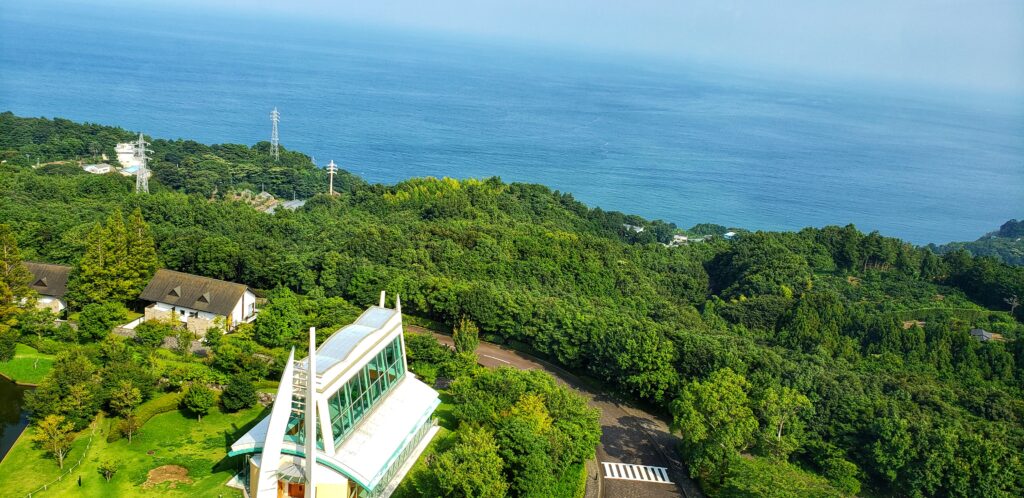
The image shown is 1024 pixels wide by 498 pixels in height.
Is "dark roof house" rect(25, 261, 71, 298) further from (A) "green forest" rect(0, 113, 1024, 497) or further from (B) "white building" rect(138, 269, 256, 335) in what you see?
(B) "white building" rect(138, 269, 256, 335)

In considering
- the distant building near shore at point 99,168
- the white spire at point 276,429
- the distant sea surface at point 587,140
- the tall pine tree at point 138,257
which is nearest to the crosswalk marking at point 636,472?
the white spire at point 276,429

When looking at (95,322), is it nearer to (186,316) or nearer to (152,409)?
(186,316)

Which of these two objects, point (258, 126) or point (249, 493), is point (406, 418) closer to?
point (249, 493)

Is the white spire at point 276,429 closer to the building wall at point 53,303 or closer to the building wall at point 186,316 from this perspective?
the building wall at point 186,316

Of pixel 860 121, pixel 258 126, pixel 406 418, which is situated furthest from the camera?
pixel 860 121

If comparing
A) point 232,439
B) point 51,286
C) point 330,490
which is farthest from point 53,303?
point 330,490

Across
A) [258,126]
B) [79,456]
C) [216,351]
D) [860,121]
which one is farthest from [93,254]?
[860,121]
